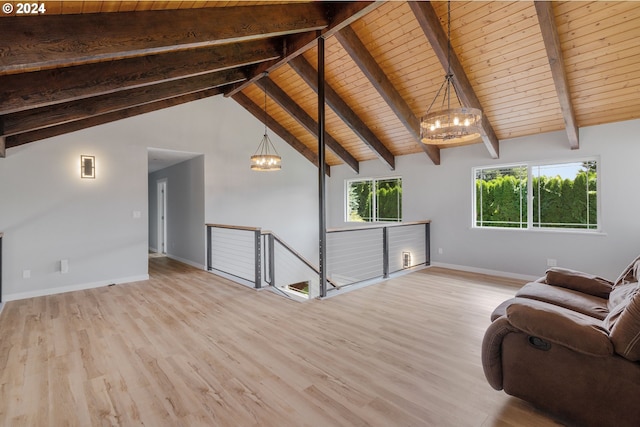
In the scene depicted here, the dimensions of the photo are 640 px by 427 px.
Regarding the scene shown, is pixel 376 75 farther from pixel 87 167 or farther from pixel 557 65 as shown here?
pixel 87 167

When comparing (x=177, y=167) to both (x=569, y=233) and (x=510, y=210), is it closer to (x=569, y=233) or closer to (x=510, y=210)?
(x=510, y=210)

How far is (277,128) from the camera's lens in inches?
291

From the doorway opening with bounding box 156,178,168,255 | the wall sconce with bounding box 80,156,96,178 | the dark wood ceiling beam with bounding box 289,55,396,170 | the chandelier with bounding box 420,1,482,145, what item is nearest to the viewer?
the chandelier with bounding box 420,1,482,145

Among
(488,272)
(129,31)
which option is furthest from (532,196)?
(129,31)

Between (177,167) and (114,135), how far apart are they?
2180 millimetres

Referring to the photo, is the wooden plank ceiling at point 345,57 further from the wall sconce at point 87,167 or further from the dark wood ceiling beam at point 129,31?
the wall sconce at point 87,167

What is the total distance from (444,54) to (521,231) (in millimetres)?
3357

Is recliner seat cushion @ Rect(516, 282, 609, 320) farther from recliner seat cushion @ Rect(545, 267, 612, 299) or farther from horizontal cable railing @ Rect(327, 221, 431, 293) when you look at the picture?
horizontal cable railing @ Rect(327, 221, 431, 293)

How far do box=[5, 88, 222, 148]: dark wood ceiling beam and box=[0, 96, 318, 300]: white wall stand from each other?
0.09 meters

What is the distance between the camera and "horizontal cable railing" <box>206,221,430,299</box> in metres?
5.33

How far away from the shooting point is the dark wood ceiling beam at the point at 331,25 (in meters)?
3.40

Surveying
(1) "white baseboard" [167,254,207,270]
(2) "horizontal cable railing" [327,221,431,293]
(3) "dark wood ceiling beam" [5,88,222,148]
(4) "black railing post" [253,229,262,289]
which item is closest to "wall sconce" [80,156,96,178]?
(3) "dark wood ceiling beam" [5,88,222,148]

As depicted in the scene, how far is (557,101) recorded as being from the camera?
4.36 metres

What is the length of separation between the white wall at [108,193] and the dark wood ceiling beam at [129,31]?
7.64 feet
